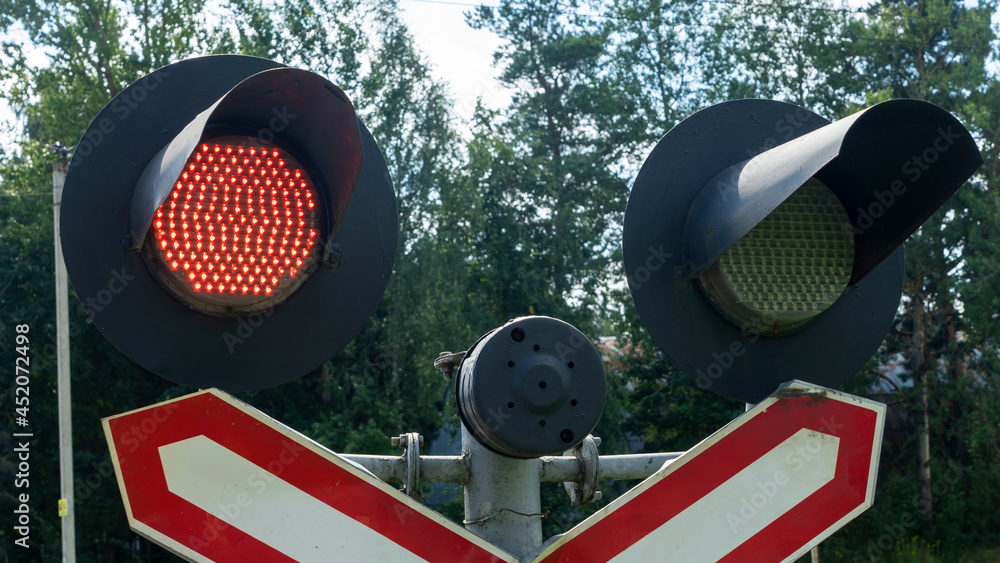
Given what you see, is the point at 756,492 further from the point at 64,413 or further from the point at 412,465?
the point at 64,413

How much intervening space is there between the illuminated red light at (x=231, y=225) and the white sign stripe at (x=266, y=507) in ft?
0.80

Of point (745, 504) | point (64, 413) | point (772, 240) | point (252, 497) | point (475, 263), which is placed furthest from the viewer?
point (475, 263)

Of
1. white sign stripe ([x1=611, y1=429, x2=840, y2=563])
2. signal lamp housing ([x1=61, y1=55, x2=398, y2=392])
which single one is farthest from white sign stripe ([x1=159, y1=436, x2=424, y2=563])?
white sign stripe ([x1=611, y1=429, x2=840, y2=563])

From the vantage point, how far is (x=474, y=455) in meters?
1.73

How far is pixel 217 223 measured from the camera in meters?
1.48

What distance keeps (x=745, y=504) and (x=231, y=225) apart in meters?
1.00

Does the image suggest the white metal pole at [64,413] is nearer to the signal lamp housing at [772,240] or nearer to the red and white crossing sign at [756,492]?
the signal lamp housing at [772,240]

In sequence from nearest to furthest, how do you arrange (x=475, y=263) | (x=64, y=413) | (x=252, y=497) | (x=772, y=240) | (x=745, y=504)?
(x=252, y=497) < (x=745, y=504) < (x=772, y=240) < (x=64, y=413) < (x=475, y=263)

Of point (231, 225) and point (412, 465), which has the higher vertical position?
point (231, 225)

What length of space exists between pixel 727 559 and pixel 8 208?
19143mm

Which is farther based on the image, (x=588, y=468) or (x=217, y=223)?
(x=588, y=468)

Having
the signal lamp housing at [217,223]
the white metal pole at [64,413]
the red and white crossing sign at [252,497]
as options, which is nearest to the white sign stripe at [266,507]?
the red and white crossing sign at [252,497]

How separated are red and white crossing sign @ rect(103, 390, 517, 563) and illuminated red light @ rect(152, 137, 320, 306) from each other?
18cm

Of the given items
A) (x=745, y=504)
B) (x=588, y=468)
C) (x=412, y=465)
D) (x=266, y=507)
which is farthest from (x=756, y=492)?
(x=266, y=507)
